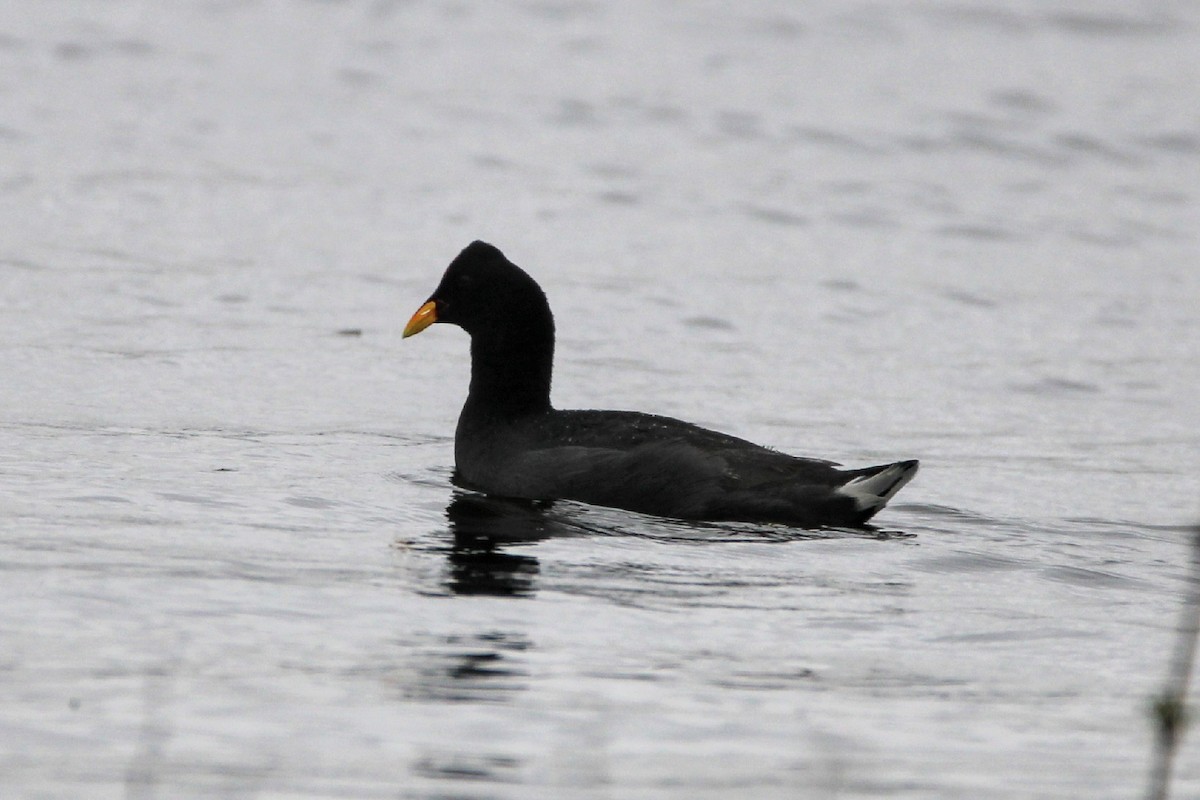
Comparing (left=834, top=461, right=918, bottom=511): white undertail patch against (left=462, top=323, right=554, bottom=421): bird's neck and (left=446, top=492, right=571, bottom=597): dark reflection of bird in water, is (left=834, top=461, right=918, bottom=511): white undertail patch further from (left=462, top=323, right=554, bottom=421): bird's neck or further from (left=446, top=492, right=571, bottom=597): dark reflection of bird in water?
(left=462, top=323, right=554, bottom=421): bird's neck

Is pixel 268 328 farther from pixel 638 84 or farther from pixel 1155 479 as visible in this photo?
pixel 638 84

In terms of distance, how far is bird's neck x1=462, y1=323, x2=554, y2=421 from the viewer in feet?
29.1

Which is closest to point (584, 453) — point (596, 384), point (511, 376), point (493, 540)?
point (511, 376)

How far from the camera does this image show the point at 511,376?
352 inches

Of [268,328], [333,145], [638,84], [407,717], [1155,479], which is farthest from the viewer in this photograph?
[638,84]

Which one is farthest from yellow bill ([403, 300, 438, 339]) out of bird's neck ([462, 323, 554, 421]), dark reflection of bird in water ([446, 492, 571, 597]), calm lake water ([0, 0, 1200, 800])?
dark reflection of bird in water ([446, 492, 571, 597])

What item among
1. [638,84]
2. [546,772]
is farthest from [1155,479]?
[638,84]

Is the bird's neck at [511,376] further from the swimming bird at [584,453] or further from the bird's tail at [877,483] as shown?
the bird's tail at [877,483]

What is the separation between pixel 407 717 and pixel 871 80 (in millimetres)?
17547

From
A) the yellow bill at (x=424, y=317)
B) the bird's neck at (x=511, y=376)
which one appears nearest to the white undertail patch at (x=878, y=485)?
the bird's neck at (x=511, y=376)

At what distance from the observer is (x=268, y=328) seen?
12.2 m

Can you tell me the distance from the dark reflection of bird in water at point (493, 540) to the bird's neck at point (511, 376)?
0.55 metres

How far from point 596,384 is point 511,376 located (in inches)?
99.6

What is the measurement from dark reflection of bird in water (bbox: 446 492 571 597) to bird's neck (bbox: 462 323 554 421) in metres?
0.55
